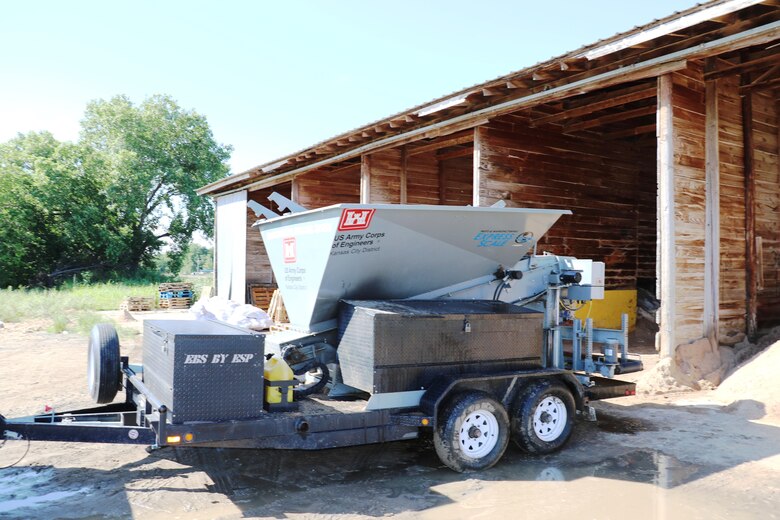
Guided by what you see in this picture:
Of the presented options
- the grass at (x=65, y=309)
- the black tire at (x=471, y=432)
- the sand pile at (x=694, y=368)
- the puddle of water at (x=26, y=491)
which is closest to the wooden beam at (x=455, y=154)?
the sand pile at (x=694, y=368)

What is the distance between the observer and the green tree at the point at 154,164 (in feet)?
126

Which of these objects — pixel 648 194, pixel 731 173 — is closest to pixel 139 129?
pixel 648 194

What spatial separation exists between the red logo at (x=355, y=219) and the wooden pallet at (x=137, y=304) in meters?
20.9

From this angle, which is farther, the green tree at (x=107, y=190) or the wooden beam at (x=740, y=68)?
the green tree at (x=107, y=190)

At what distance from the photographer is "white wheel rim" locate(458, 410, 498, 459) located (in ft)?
16.5

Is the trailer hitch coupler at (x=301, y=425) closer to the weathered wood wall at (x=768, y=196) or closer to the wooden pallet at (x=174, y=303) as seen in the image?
the weathered wood wall at (x=768, y=196)

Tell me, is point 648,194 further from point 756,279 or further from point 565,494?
point 565,494

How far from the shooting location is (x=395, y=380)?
16.4ft

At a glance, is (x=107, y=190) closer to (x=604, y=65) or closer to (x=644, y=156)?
(x=644, y=156)

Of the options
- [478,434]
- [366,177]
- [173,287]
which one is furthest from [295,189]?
[478,434]

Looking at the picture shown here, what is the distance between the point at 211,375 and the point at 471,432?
89.2 inches

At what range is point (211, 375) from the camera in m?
4.26

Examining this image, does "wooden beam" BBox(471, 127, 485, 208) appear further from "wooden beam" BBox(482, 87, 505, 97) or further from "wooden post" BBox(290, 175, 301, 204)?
"wooden post" BBox(290, 175, 301, 204)

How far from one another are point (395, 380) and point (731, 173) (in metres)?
7.51
